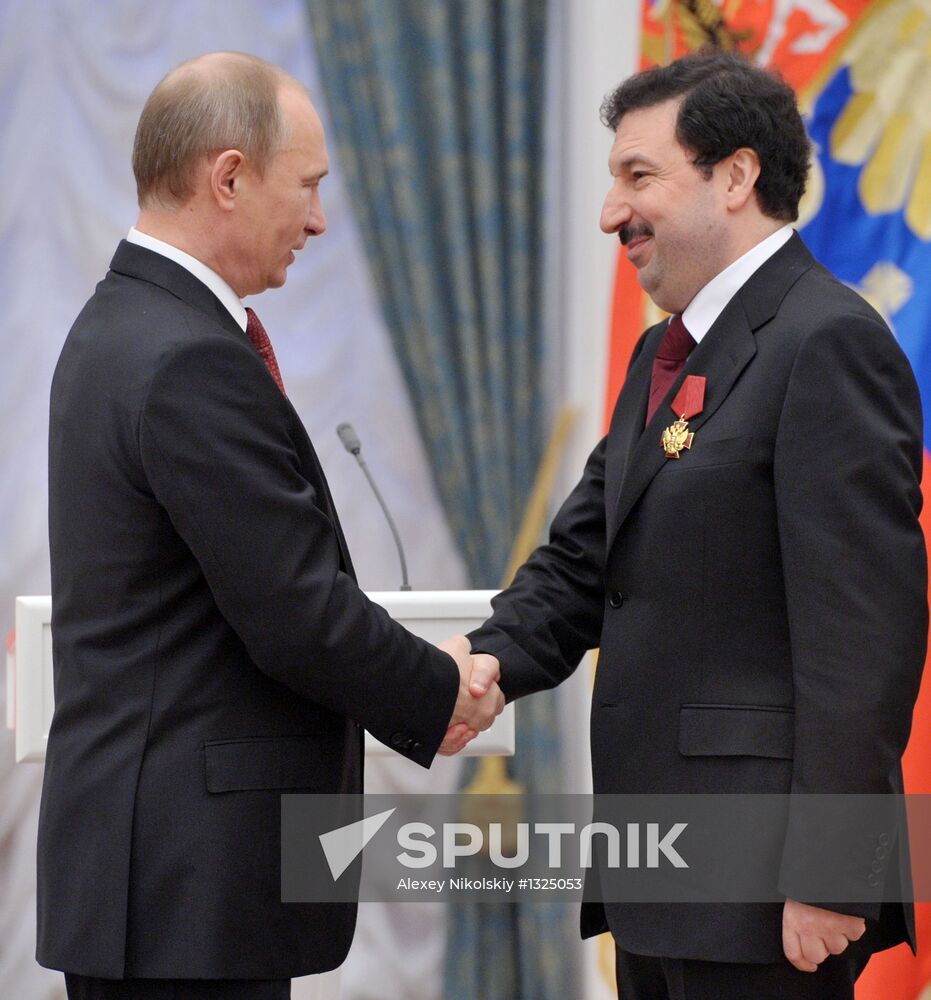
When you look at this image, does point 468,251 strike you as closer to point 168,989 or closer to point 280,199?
point 280,199

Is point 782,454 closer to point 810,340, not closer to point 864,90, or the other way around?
point 810,340

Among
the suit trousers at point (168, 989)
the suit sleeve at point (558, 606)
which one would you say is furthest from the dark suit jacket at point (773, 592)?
the suit trousers at point (168, 989)

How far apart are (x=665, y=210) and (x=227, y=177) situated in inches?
24.9

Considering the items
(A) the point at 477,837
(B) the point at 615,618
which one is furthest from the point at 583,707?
(B) the point at 615,618

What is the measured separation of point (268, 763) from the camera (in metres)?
1.71

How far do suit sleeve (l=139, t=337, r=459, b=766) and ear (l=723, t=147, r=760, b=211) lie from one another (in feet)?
2.36

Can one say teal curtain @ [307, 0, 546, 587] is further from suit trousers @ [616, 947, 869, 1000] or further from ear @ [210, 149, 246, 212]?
suit trousers @ [616, 947, 869, 1000]

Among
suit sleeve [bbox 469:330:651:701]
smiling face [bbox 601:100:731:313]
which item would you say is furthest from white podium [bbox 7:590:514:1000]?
smiling face [bbox 601:100:731:313]

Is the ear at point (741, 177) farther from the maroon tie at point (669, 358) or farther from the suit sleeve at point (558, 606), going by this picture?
the suit sleeve at point (558, 606)

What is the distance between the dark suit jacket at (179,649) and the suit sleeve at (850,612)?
23.2 inches

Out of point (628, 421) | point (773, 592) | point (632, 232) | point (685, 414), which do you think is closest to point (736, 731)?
point (773, 592)

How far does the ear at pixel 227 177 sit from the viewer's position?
5.90ft

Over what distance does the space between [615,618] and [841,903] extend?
512 mm

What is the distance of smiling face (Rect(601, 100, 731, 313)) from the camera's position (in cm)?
196
